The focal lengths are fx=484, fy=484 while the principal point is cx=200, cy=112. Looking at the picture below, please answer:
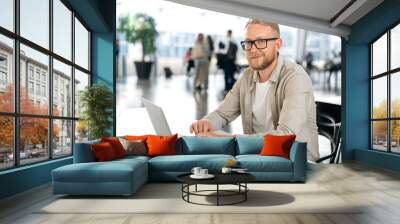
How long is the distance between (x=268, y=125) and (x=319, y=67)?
8606 mm

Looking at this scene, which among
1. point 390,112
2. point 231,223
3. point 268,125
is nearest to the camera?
point 231,223

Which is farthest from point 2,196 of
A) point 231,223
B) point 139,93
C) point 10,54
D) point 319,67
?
point 319,67

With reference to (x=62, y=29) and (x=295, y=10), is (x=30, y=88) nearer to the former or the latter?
(x=62, y=29)

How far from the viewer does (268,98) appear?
8031 millimetres

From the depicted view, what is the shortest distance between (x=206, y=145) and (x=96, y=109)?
2439 millimetres

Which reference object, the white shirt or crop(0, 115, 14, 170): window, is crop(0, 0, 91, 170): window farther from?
the white shirt

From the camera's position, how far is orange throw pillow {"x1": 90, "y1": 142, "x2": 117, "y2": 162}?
6289 mm

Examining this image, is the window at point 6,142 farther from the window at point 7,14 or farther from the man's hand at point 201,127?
the man's hand at point 201,127

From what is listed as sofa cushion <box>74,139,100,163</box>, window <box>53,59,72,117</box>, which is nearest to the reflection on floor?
window <box>53,59,72,117</box>

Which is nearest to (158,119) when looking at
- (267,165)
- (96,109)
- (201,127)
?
(96,109)

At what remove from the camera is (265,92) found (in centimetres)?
810

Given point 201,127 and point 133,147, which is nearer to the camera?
point 133,147

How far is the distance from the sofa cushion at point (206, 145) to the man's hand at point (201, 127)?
41 centimetres

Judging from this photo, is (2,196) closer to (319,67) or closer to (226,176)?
(226,176)
